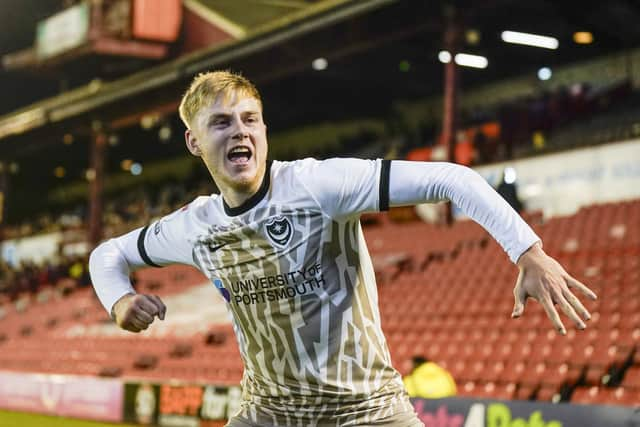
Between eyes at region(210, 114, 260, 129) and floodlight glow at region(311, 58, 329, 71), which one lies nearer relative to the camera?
eyes at region(210, 114, 260, 129)

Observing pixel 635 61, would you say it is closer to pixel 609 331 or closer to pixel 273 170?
pixel 609 331

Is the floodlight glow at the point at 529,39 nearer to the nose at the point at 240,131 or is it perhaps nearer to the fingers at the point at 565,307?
the nose at the point at 240,131

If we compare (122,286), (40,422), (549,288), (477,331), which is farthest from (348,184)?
(40,422)

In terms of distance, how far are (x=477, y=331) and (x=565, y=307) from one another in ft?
27.3

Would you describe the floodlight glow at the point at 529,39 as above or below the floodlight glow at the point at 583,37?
below

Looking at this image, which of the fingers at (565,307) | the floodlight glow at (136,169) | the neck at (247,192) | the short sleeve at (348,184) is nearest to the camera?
the fingers at (565,307)

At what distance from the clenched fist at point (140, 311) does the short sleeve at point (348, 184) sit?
69 centimetres

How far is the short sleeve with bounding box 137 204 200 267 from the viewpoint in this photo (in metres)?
3.62

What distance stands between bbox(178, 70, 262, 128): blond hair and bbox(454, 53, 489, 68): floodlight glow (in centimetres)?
1917

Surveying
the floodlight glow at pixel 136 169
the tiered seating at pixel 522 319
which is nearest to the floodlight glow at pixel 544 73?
the tiered seating at pixel 522 319

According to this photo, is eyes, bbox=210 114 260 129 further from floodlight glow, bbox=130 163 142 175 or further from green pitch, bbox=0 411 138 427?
floodlight glow, bbox=130 163 142 175

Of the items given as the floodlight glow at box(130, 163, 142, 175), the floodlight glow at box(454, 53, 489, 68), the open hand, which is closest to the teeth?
the open hand

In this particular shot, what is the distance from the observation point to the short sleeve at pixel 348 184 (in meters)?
3.06

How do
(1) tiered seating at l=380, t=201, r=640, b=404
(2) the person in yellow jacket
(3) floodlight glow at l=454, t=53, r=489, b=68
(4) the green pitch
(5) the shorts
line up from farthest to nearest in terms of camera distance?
(3) floodlight glow at l=454, t=53, r=489, b=68 → (4) the green pitch → (1) tiered seating at l=380, t=201, r=640, b=404 → (2) the person in yellow jacket → (5) the shorts
